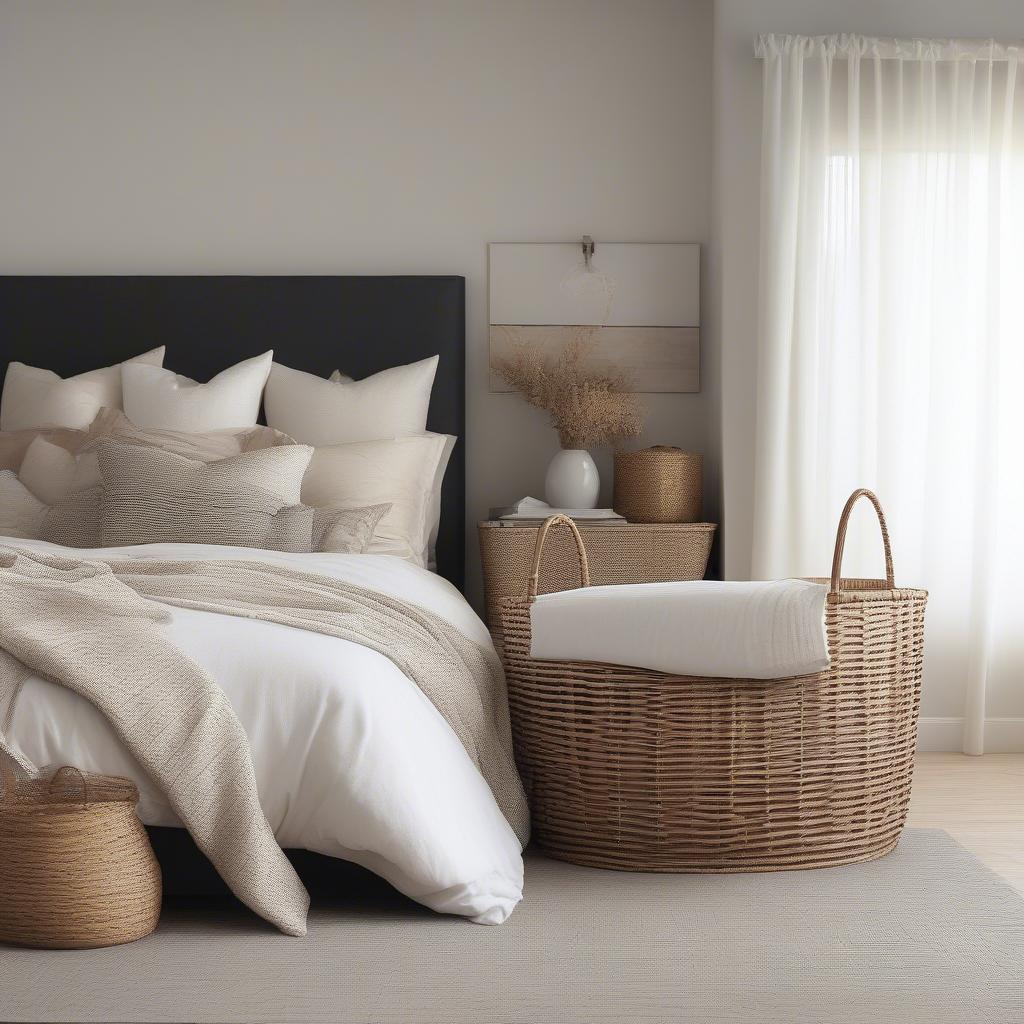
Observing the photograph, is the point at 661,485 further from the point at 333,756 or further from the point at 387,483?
the point at 333,756

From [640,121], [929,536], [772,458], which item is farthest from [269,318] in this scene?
[929,536]

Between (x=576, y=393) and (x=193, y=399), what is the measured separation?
1.23 m

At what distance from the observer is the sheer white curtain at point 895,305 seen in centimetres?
400

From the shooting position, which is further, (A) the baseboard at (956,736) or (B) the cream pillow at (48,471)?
(A) the baseboard at (956,736)

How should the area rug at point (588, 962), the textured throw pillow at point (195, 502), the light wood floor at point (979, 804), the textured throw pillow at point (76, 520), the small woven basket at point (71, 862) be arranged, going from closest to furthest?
the area rug at point (588, 962) < the small woven basket at point (71, 862) < the light wood floor at point (979, 804) < the textured throw pillow at point (195, 502) < the textured throw pillow at point (76, 520)

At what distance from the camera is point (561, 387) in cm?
421

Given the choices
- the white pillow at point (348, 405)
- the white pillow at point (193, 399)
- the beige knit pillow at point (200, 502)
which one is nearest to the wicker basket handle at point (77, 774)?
the beige knit pillow at point (200, 502)

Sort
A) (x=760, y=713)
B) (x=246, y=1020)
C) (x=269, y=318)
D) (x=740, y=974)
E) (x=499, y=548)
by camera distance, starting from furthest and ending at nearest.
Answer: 1. (x=269, y=318)
2. (x=499, y=548)
3. (x=760, y=713)
4. (x=740, y=974)
5. (x=246, y=1020)

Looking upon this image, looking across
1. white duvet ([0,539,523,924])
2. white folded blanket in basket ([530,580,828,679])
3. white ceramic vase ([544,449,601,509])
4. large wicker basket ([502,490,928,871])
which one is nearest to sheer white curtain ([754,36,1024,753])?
white ceramic vase ([544,449,601,509])

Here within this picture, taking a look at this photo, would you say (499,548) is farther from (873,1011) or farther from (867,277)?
(873,1011)

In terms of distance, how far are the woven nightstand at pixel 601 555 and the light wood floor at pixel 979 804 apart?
95 cm

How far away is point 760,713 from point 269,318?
2.41m

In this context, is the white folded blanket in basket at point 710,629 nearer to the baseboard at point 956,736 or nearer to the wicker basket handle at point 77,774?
the wicker basket handle at point 77,774

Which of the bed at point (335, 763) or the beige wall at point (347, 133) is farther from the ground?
the beige wall at point (347, 133)
